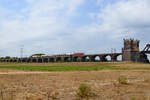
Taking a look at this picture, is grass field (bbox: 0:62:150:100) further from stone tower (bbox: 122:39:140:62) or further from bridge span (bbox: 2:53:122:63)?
bridge span (bbox: 2:53:122:63)

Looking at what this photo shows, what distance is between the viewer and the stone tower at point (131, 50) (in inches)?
2864

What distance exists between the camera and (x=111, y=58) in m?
83.3

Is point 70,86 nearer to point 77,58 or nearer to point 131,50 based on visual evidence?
point 131,50

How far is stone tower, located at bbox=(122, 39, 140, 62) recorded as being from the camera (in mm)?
72750

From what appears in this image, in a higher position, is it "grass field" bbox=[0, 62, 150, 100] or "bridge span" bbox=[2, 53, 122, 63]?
"bridge span" bbox=[2, 53, 122, 63]

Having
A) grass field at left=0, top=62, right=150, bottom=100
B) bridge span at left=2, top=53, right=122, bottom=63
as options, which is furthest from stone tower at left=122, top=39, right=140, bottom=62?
grass field at left=0, top=62, right=150, bottom=100

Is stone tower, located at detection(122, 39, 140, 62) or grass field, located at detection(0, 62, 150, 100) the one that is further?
stone tower, located at detection(122, 39, 140, 62)

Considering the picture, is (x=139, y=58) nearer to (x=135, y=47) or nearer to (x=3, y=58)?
(x=135, y=47)

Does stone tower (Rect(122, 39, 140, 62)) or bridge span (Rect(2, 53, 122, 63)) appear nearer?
stone tower (Rect(122, 39, 140, 62))

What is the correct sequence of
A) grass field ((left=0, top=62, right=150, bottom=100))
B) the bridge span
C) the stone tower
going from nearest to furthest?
grass field ((left=0, top=62, right=150, bottom=100)) → the stone tower → the bridge span

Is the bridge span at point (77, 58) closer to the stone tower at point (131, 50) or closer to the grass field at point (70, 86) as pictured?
the stone tower at point (131, 50)

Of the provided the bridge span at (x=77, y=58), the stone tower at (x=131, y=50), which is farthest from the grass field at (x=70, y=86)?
the bridge span at (x=77, y=58)

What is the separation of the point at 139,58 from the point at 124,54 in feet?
19.5

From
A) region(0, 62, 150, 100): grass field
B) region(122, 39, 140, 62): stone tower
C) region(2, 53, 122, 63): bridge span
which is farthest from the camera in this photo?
region(2, 53, 122, 63): bridge span
